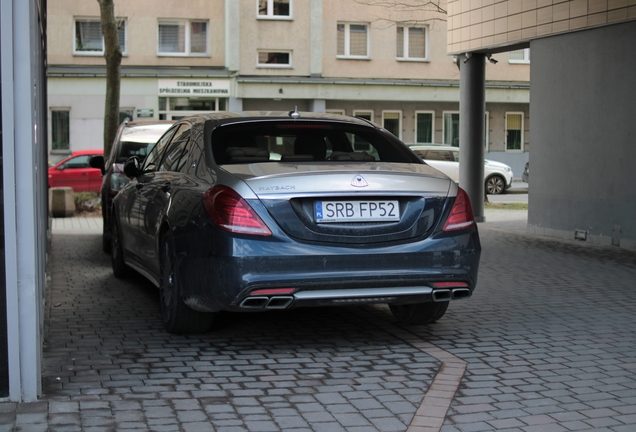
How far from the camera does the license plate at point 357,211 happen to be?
5895mm

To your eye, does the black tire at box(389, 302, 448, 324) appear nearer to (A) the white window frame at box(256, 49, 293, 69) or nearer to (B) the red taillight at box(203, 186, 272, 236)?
(B) the red taillight at box(203, 186, 272, 236)

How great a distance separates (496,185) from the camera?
31.4m

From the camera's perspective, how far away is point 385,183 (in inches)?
237

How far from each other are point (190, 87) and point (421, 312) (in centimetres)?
3407

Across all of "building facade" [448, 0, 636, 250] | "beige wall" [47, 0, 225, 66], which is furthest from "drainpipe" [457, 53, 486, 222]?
"beige wall" [47, 0, 225, 66]

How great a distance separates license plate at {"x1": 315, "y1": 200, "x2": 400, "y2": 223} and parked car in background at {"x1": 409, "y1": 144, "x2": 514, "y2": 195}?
24.7 m

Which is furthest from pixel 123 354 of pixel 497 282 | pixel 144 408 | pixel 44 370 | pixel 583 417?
pixel 497 282

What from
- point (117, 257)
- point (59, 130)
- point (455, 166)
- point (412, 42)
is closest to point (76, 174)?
point (455, 166)

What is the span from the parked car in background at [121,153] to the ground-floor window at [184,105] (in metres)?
27.1

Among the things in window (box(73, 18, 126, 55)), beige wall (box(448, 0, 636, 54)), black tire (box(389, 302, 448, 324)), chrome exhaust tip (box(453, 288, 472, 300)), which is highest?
window (box(73, 18, 126, 55))

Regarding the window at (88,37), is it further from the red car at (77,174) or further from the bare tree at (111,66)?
the bare tree at (111,66)

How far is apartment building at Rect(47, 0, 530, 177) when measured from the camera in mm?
39406

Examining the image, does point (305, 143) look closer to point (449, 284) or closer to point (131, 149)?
point (449, 284)

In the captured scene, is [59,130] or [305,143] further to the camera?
[59,130]
